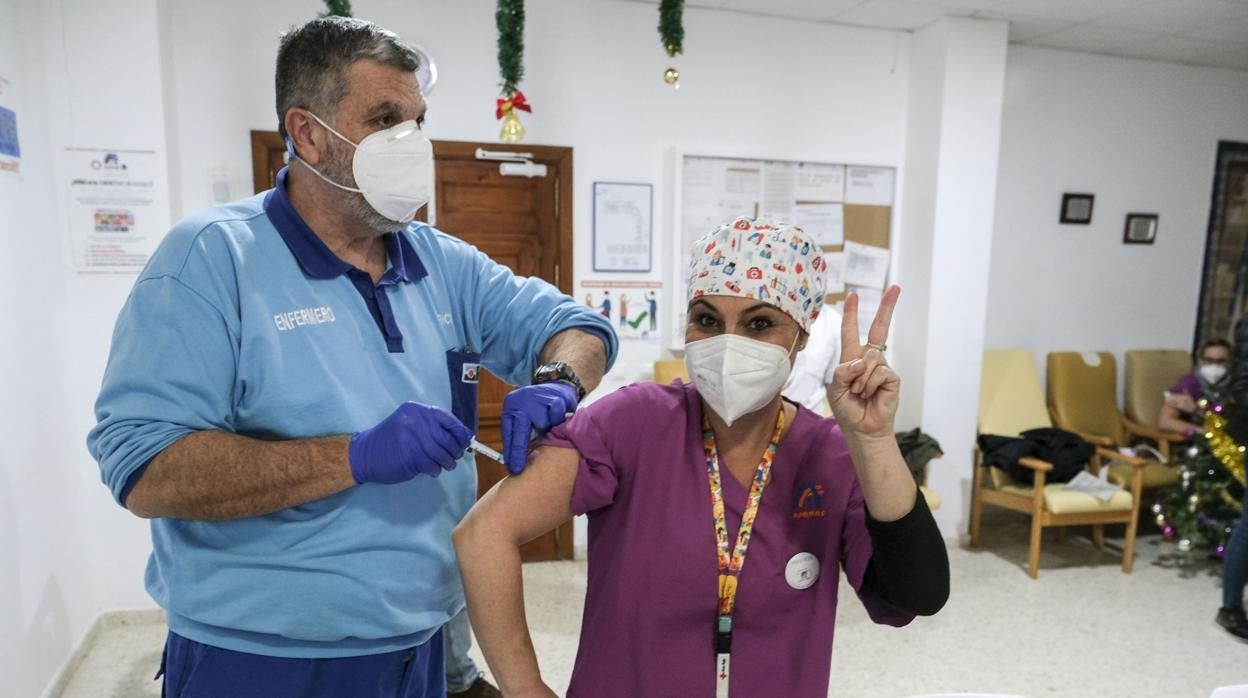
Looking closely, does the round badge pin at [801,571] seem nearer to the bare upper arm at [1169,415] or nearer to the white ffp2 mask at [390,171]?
the white ffp2 mask at [390,171]

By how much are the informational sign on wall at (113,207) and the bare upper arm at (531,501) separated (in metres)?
2.40

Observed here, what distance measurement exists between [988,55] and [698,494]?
11.5 ft

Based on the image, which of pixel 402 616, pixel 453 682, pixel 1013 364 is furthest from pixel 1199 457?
pixel 402 616

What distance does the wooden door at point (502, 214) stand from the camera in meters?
3.35

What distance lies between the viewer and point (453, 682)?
198cm

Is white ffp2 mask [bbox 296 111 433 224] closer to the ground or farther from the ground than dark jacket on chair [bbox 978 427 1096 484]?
farther from the ground

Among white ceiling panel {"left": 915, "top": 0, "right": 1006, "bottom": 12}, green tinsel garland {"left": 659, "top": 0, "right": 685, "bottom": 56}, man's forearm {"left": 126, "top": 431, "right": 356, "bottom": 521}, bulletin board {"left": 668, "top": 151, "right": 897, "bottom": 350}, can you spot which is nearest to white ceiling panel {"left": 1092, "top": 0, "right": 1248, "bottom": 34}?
white ceiling panel {"left": 915, "top": 0, "right": 1006, "bottom": 12}

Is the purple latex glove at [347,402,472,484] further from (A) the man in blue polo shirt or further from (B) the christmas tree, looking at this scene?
(B) the christmas tree

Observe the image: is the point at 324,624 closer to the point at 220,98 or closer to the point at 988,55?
the point at 220,98

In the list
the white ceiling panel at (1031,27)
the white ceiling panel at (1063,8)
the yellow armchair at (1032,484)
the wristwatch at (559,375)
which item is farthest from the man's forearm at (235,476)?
the white ceiling panel at (1031,27)

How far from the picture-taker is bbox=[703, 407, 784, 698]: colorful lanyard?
104 centimetres

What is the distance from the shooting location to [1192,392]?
3988 mm

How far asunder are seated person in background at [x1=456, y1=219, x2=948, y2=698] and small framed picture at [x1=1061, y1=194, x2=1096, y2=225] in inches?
155

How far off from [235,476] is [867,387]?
0.84 metres
